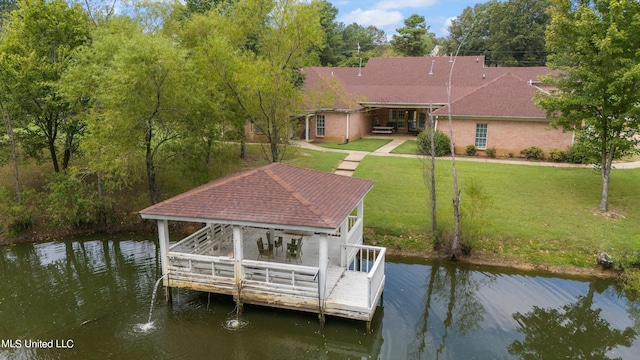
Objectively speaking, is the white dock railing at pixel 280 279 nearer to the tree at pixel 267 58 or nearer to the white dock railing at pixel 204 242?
the white dock railing at pixel 204 242

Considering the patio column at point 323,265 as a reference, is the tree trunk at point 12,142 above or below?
above

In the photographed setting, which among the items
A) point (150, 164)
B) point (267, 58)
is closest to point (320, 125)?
point (267, 58)

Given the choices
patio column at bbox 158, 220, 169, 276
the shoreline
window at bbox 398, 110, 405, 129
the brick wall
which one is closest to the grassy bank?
the shoreline

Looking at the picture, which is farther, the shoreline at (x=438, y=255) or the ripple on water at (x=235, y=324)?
the shoreline at (x=438, y=255)

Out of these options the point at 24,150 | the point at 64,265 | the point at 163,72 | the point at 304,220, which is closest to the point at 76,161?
the point at 24,150

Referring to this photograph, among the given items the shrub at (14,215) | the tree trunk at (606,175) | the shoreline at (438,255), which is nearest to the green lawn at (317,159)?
the shoreline at (438,255)

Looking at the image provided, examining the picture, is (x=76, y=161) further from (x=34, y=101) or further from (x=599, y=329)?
(x=599, y=329)
